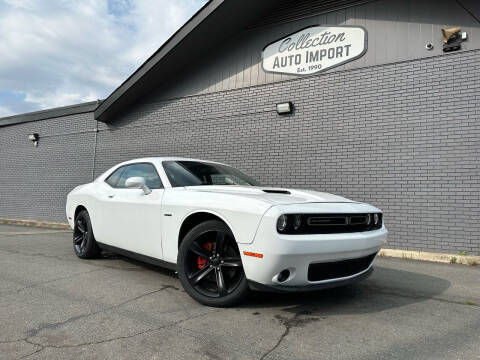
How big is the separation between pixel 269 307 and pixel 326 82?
5.31 m

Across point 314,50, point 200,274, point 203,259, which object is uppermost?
point 314,50

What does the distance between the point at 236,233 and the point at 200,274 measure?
22.6 inches

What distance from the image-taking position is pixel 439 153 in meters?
5.80

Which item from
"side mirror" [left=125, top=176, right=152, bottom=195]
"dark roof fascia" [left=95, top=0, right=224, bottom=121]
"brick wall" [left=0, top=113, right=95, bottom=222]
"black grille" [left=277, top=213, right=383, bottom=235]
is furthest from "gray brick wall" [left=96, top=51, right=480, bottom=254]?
"brick wall" [left=0, top=113, right=95, bottom=222]

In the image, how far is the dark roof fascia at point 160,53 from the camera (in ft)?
24.6

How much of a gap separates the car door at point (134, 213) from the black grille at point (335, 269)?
158 cm

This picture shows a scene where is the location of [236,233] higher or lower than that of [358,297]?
higher

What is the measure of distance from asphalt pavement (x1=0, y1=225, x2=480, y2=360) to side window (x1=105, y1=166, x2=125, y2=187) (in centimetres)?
119

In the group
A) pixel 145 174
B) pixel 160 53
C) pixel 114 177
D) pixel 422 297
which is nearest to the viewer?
pixel 422 297

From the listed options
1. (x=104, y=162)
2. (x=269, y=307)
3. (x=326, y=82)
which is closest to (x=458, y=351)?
(x=269, y=307)

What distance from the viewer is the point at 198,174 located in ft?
12.7

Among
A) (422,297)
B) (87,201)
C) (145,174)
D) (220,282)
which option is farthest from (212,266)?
(87,201)

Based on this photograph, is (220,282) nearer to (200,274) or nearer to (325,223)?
(200,274)

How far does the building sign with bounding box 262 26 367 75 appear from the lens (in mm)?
6863
